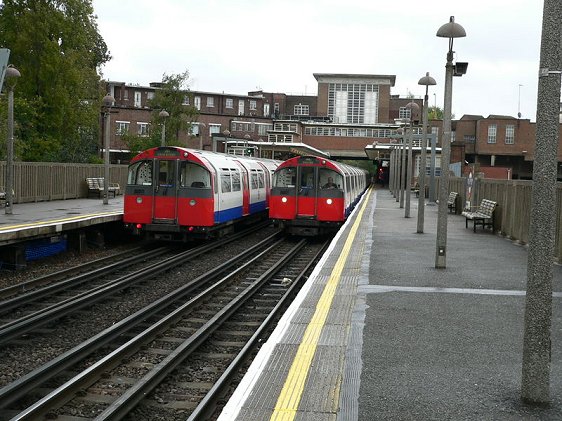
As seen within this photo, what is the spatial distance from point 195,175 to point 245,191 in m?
5.01

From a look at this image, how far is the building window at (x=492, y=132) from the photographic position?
75.8m

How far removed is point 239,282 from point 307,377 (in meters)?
8.52

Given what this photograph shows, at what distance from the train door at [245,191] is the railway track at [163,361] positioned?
31.8ft

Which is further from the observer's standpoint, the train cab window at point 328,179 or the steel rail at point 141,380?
the train cab window at point 328,179

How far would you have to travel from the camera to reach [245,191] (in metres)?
23.6

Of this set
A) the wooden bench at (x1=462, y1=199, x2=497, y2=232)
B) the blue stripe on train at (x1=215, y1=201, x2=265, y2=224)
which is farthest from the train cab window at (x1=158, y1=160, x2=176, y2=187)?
the wooden bench at (x1=462, y1=199, x2=497, y2=232)

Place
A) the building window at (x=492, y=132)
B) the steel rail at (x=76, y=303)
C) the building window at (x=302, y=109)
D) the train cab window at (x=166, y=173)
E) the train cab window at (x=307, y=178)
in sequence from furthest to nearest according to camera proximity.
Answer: the building window at (x=302, y=109)
the building window at (x=492, y=132)
the train cab window at (x=307, y=178)
the train cab window at (x=166, y=173)
the steel rail at (x=76, y=303)

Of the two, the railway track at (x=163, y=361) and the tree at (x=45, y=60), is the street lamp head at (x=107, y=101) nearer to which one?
the tree at (x=45, y=60)

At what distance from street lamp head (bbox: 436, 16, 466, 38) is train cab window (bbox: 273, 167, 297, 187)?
954 cm

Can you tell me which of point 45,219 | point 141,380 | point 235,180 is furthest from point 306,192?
point 141,380

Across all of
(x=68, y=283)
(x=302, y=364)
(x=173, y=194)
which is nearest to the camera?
(x=302, y=364)

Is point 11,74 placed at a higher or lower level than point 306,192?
higher

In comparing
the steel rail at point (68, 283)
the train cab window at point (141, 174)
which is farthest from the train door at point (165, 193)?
the steel rail at point (68, 283)

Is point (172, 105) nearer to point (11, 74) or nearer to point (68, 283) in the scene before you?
point (11, 74)
